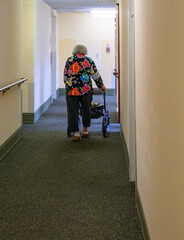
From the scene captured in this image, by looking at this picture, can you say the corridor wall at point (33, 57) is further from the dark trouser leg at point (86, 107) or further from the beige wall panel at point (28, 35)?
the dark trouser leg at point (86, 107)

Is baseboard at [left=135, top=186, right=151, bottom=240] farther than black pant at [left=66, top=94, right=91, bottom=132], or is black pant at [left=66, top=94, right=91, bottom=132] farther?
black pant at [left=66, top=94, right=91, bottom=132]

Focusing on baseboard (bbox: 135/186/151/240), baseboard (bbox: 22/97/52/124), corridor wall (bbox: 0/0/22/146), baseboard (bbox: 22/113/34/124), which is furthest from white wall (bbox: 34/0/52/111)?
baseboard (bbox: 135/186/151/240)

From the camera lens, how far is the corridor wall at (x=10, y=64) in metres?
4.90

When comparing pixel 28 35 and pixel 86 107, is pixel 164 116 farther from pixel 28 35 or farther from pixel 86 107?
pixel 28 35

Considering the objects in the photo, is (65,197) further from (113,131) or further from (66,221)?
(113,131)

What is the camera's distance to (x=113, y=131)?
6.84 meters

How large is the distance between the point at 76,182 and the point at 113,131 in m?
2.84

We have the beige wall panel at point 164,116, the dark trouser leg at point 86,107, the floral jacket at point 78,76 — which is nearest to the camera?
the beige wall panel at point 164,116

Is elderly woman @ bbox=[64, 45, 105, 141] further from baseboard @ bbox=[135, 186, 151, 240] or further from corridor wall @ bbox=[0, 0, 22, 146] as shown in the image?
baseboard @ bbox=[135, 186, 151, 240]

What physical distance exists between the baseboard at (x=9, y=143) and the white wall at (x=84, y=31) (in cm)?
673

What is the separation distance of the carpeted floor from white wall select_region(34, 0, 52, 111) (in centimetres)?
203

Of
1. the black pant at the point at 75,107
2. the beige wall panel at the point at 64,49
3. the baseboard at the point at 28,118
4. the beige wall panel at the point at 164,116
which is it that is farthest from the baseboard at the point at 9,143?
the beige wall panel at the point at 64,49

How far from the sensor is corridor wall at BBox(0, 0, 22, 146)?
193 inches

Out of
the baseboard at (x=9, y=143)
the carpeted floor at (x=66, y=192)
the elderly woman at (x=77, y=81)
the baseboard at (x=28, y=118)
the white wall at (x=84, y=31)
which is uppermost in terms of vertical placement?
the white wall at (x=84, y=31)
